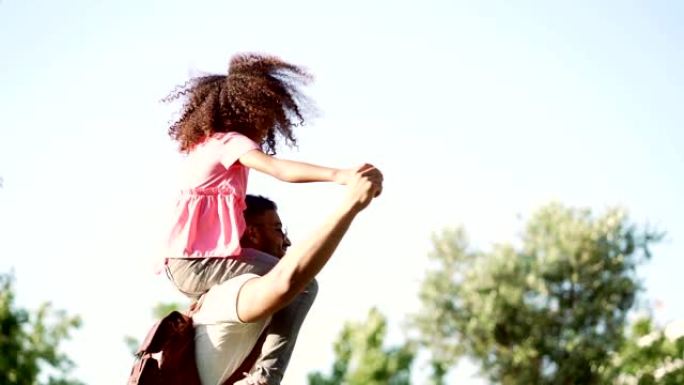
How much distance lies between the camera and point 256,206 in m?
2.76

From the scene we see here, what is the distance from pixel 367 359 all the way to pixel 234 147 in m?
30.4

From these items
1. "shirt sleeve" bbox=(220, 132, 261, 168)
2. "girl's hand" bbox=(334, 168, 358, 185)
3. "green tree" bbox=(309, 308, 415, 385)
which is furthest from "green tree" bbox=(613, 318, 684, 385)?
"girl's hand" bbox=(334, 168, 358, 185)

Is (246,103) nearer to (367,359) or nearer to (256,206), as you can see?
(256,206)

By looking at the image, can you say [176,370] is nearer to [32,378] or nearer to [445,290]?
[32,378]

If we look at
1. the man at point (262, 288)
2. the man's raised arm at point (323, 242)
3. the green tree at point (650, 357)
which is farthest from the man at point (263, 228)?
the green tree at point (650, 357)

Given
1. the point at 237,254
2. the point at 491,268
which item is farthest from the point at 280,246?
the point at 491,268

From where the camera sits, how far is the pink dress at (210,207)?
2588mm

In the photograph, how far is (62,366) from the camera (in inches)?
988

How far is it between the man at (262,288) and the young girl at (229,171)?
2.7 inches

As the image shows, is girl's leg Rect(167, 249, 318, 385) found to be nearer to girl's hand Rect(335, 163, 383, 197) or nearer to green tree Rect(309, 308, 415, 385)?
girl's hand Rect(335, 163, 383, 197)

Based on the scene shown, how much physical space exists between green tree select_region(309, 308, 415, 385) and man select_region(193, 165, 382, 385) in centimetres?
2958

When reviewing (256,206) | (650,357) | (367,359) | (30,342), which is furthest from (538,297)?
(256,206)

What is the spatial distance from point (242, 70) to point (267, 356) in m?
0.80

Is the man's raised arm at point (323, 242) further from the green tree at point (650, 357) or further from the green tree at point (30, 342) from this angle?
the green tree at point (650, 357)
